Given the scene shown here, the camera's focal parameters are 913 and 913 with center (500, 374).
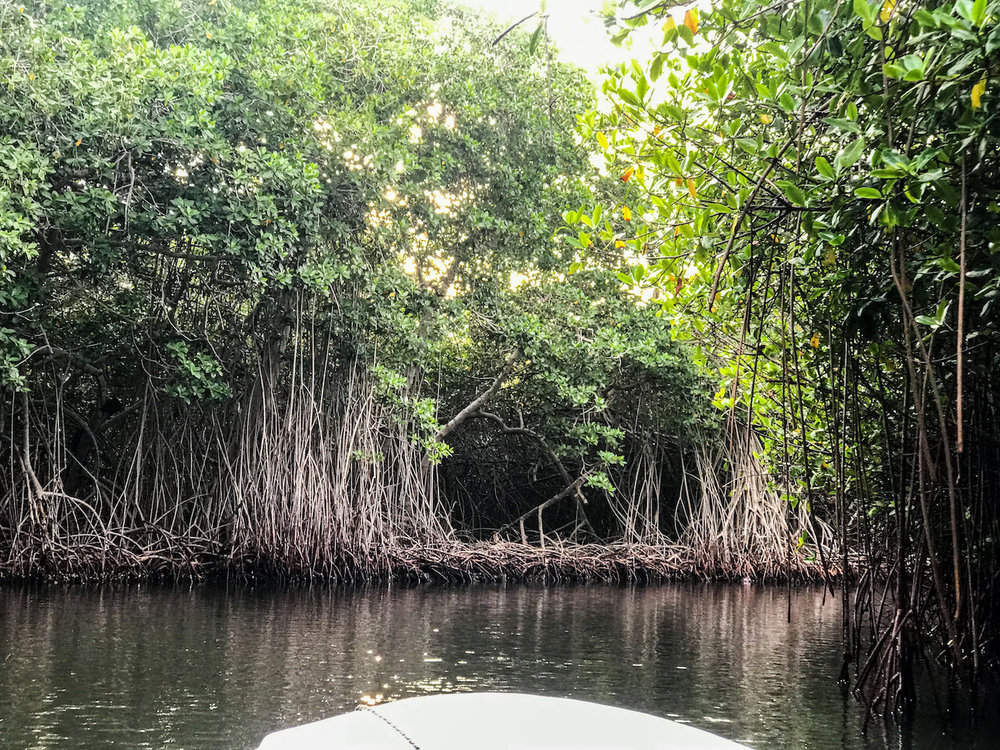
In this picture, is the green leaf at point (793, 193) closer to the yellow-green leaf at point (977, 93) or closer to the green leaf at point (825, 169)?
the green leaf at point (825, 169)

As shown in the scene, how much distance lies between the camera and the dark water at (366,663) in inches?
153

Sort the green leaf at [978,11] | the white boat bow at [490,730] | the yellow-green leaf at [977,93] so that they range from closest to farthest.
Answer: the white boat bow at [490,730] < the green leaf at [978,11] < the yellow-green leaf at [977,93]

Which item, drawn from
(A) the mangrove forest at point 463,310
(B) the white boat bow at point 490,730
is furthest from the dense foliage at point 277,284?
(B) the white boat bow at point 490,730

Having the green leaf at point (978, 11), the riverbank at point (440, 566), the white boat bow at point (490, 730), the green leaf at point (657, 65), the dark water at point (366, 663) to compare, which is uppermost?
the green leaf at point (657, 65)

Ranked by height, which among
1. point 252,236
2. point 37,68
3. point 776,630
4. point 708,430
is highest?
point 37,68

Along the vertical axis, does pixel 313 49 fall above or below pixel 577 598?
above

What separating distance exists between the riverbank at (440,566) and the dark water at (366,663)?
424 mm

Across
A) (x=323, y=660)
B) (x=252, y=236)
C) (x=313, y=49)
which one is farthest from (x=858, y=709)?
(x=313, y=49)

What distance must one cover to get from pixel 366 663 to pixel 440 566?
5112mm

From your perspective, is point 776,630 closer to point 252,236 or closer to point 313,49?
point 252,236

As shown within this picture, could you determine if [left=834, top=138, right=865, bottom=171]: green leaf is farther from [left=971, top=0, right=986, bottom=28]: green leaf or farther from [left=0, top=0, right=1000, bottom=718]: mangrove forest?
[left=971, top=0, right=986, bottom=28]: green leaf

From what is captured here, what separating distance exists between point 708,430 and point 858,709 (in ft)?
26.6

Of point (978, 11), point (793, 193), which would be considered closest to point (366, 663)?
point (793, 193)

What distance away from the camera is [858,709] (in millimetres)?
4461
